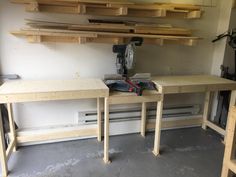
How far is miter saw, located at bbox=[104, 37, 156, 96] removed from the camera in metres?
2.45

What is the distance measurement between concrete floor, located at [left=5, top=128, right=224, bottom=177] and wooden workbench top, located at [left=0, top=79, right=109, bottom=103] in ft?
2.69

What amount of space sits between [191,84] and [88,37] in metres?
1.39

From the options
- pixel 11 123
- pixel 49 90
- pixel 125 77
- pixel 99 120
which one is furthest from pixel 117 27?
pixel 11 123

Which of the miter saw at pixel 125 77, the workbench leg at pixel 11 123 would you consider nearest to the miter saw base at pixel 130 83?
the miter saw at pixel 125 77

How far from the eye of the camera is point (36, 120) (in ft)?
9.40

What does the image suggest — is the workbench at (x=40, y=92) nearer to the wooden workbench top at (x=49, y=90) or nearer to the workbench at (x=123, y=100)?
the wooden workbench top at (x=49, y=90)

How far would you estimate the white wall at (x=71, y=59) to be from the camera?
257cm

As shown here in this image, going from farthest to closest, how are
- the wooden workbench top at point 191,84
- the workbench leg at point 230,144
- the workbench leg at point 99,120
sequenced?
the workbench leg at point 99,120
the wooden workbench top at point 191,84
the workbench leg at point 230,144

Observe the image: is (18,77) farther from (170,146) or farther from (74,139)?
(170,146)

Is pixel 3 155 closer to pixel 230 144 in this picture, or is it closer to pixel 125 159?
pixel 125 159

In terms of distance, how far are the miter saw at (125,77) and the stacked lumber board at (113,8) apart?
413mm

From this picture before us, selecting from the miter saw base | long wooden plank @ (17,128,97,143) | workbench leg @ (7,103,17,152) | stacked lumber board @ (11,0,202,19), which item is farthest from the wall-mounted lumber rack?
long wooden plank @ (17,128,97,143)

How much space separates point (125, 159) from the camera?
257 centimetres

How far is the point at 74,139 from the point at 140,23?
1.84 metres
